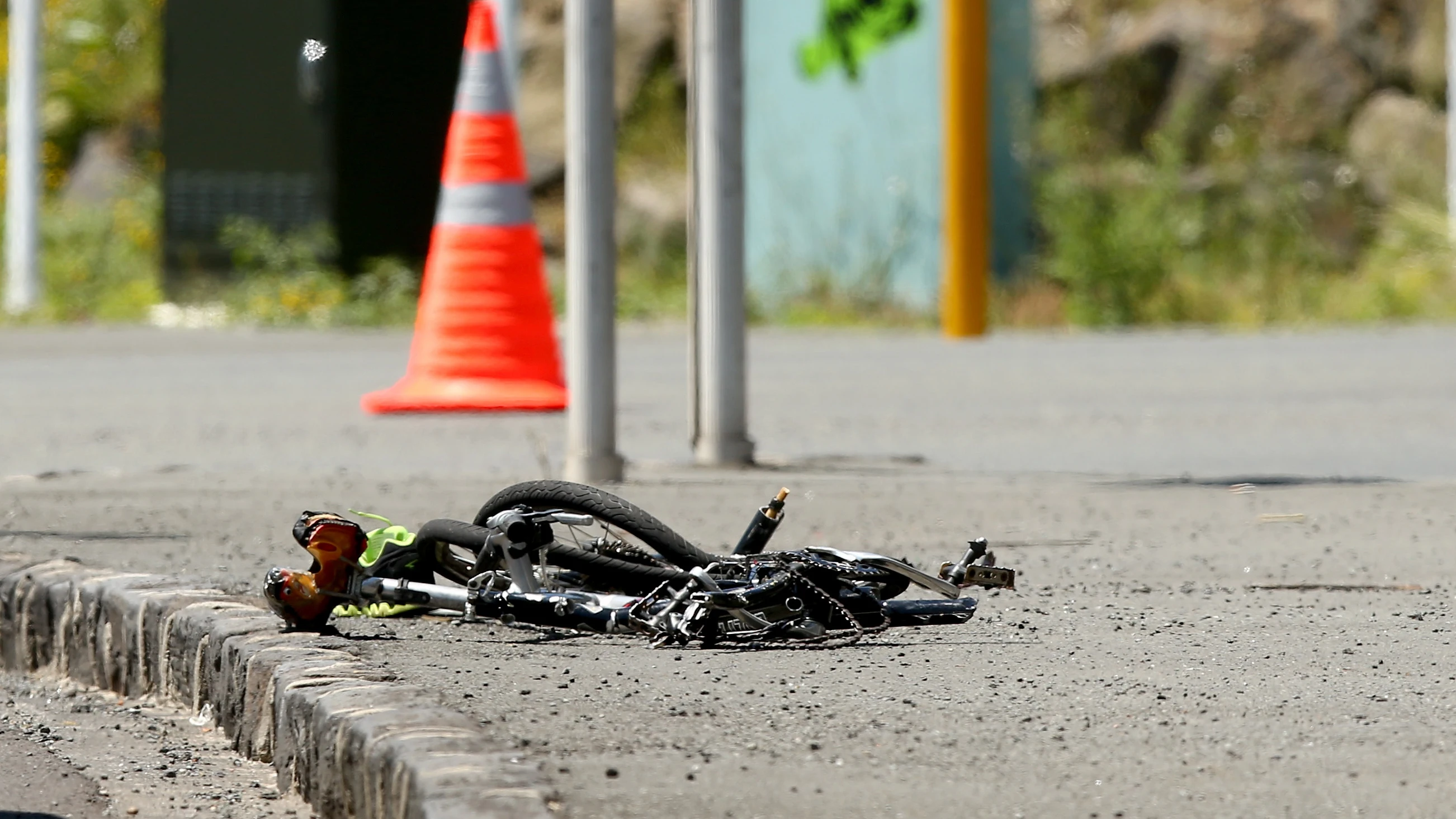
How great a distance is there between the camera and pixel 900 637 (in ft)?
16.2

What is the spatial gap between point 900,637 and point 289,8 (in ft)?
48.7

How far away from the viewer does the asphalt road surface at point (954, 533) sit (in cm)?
367

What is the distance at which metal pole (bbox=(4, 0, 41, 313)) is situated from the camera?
17.7 m

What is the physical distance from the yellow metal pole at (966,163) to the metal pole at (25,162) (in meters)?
7.39

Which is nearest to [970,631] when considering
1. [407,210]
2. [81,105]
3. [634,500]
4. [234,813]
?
[234,813]

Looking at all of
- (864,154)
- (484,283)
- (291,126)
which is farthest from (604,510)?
(291,126)

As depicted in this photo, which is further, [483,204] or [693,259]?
[483,204]

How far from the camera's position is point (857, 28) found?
1786 cm

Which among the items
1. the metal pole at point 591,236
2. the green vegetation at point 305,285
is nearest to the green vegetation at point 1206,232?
the green vegetation at point 305,285

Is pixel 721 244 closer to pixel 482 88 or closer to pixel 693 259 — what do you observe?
pixel 693 259

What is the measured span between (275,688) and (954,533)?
2.78 meters

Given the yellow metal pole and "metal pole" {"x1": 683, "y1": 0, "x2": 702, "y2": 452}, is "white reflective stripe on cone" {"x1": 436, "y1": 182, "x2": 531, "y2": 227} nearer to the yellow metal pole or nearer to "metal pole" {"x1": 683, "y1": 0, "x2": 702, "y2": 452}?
"metal pole" {"x1": 683, "y1": 0, "x2": 702, "y2": 452}

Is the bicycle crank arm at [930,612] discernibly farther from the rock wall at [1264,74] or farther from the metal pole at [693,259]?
the rock wall at [1264,74]

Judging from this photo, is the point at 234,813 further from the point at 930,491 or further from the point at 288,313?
the point at 288,313
